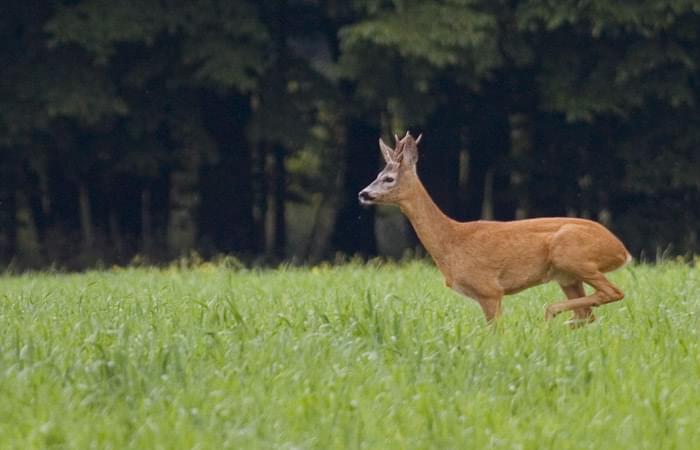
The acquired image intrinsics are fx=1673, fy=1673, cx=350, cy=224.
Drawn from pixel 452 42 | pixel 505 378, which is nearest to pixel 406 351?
pixel 505 378

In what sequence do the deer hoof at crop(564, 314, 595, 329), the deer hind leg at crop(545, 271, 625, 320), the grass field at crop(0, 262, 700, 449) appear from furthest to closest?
the deer hind leg at crop(545, 271, 625, 320)
the deer hoof at crop(564, 314, 595, 329)
the grass field at crop(0, 262, 700, 449)

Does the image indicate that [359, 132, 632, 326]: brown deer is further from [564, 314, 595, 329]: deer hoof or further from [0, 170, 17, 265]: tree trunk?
[0, 170, 17, 265]: tree trunk

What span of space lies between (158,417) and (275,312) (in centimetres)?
356

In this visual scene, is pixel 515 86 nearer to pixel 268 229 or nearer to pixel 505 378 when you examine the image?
pixel 268 229

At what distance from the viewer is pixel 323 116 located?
2805cm

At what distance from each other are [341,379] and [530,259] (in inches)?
119

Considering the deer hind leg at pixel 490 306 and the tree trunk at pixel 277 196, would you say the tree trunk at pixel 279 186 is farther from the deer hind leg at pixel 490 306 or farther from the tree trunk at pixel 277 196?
the deer hind leg at pixel 490 306

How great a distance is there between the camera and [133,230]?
27.5 m

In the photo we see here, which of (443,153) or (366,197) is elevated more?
(366,197)

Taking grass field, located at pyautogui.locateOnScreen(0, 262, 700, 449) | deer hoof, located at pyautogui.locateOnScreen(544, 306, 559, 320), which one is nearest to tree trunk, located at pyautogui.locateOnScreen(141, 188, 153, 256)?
grass field, located at pyautogui.locateOnScreen(0, 262, 700, 449)

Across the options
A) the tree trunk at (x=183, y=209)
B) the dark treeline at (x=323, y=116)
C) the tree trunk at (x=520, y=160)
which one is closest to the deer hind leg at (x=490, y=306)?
the dark treeline at (x=323, y=116)

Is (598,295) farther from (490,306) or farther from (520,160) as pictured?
(520,160)

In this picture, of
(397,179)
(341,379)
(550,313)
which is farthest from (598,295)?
(341,379)

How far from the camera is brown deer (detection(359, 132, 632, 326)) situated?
1027cm
